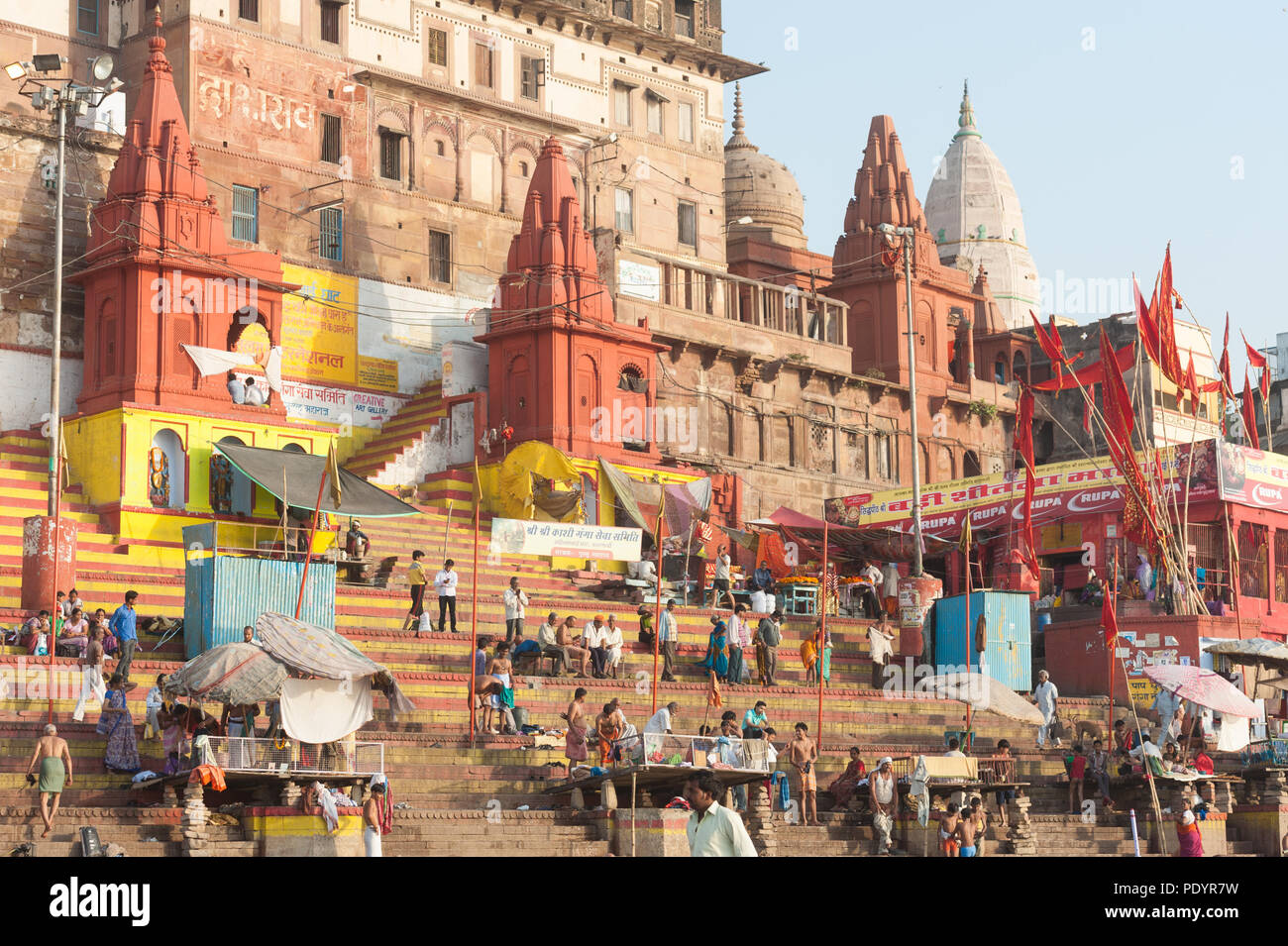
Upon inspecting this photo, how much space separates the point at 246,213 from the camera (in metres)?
42.6

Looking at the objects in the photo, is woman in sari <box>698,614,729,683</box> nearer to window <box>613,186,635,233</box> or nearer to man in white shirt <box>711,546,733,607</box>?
man in white shirt <box>711,546,733,607</box>

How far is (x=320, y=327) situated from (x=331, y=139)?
4852mm

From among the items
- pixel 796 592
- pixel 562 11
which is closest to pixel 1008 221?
pixel 562 11

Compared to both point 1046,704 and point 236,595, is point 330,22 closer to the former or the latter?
point 236,595

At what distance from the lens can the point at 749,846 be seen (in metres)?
11.5

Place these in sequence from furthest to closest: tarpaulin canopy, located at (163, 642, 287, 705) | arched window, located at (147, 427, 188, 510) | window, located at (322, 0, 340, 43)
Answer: window, located at (322, 0, 340, 43) < arched window, located at (147, 427, 188, 510) < tarpaulin canopy, located at (163, 642, 287, 705)

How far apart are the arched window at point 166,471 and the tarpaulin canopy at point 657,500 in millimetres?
8056

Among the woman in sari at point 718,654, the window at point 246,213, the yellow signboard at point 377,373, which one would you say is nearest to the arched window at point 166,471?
the yellow signboard at point 377,373

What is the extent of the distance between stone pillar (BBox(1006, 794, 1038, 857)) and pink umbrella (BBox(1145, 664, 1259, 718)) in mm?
2905

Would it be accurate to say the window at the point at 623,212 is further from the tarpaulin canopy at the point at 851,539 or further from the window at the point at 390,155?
the tarpaulin canopy at the point at 851,539

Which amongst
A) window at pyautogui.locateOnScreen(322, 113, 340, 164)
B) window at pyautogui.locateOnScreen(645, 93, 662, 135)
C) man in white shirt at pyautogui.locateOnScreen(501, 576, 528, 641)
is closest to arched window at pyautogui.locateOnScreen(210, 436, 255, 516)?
man in white shirt at pyautogui.locateOnScreen(501, 576, 528, 641)

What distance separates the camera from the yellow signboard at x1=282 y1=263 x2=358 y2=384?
41688 mm
